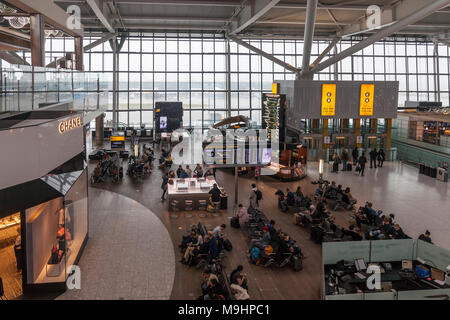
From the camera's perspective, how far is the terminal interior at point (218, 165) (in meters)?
9.96

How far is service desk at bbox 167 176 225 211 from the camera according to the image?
17203mm

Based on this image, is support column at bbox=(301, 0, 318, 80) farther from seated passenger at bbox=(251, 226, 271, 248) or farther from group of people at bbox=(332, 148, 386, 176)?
seated passenger at bbox=(251, 226, 271, 248)

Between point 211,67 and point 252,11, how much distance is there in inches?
566

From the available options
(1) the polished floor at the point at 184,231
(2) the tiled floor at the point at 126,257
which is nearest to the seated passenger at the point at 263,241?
(1) the polished floor at the point at 184,231

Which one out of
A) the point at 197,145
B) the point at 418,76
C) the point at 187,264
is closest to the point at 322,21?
the point at 197,145

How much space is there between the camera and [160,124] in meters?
36.0

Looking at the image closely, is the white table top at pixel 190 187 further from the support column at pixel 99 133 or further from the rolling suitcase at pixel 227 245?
the support column at pixel 99 133

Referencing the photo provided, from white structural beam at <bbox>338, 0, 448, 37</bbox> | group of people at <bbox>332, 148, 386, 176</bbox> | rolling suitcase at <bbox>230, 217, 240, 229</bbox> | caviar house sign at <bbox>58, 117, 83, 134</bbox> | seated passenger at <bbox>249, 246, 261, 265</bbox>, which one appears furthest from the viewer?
group of people at <bbox>332, 148, 386, 176</bbox>

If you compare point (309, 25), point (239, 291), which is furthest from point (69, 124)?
point (309, 25)

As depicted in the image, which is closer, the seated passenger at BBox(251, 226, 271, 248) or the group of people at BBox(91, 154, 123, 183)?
the seated passenger at BBox(251, 226, 271, 248)

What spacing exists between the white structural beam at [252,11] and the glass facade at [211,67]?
26.0ft

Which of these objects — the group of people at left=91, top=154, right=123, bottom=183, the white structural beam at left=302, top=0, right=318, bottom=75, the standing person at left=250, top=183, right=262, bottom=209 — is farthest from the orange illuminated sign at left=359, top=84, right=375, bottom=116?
the group of people at left=91, top=154, right=123, bottom=183

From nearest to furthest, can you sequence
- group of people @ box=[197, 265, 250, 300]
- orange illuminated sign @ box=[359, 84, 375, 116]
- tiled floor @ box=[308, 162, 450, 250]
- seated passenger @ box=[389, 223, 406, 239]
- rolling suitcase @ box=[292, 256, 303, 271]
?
group of people @ box=[197, 265, 250, 300], rolling suitcase @ box=[292, 256, 303, 271], seated passenger @ box=[389, 223, 406, 239], tiled floor @ box=[308, 162, 450, 250], orange illuminated sign @ box=[359, 84, 375, 116]

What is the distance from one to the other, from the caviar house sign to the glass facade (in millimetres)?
28591
